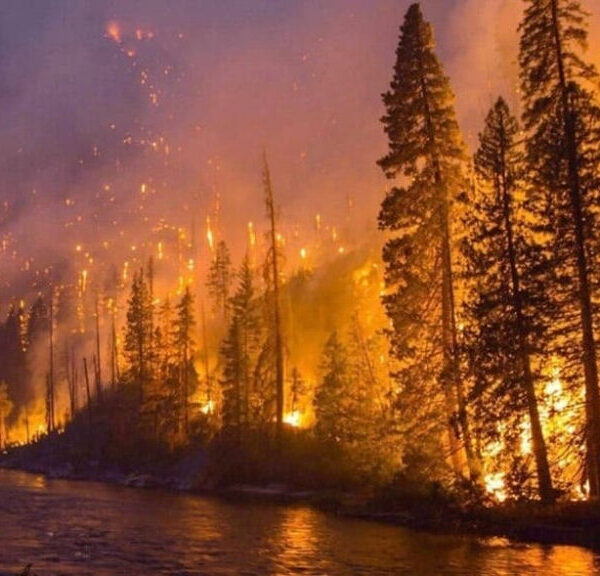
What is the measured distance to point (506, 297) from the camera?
27844 mm

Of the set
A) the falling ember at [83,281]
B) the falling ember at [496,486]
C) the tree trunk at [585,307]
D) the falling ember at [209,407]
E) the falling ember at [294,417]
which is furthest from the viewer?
the falling ember at [83,281]

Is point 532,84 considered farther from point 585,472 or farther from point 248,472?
point 248,472

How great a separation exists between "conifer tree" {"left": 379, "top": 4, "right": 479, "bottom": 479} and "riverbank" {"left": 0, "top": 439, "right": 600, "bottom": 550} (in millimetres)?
3223

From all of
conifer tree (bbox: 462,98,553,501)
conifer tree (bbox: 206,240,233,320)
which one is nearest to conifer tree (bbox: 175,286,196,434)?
conifer tree (bbox: 206,240,233,320)

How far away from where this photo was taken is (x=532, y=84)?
28406mm

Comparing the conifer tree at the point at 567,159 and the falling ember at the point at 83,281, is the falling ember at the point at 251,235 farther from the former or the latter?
the conifer tree at the point at 567,159

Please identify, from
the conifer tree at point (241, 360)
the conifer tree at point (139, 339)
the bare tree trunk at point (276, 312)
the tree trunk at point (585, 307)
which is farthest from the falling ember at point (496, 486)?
the conifer tree at point (139, 339)

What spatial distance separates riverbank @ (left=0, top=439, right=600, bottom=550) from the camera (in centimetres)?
2561

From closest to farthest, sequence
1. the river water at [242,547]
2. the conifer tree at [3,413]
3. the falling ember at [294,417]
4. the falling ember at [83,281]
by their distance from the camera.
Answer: the river water at [242,547], the falling ember at [294,417], the conifer tree at [3,413], the falling ember at [83,281]

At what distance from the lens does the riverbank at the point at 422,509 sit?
25609mm

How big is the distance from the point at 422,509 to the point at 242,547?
9050mm

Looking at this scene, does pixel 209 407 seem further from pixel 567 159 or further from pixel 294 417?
pixel 567 159

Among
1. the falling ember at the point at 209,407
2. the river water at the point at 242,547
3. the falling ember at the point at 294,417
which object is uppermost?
the falling ember at the point at 209,407

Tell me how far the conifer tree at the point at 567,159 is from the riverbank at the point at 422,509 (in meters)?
1.67
